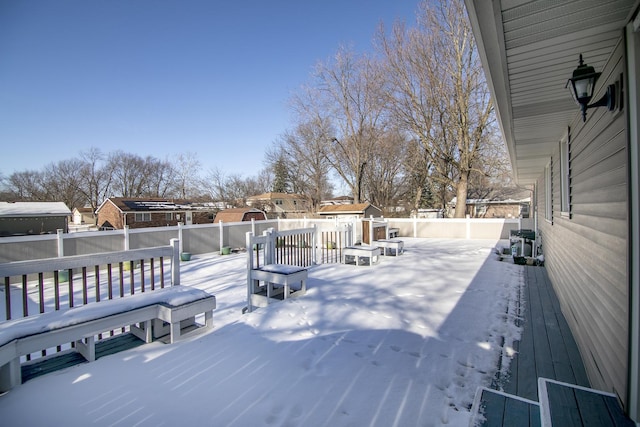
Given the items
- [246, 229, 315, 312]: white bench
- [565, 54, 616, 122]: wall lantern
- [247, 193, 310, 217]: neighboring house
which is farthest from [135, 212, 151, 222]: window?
[565, 54, 616, 122]: wall lantern

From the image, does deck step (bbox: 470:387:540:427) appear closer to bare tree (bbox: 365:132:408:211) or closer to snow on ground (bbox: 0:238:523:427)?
snow on ground (bbox: 0:238:523:427)

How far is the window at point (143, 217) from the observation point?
2644cm

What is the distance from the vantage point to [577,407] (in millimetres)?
1724

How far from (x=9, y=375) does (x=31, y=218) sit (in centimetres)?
2428

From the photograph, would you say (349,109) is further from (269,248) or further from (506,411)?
(506,411)

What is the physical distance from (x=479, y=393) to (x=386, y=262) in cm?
594

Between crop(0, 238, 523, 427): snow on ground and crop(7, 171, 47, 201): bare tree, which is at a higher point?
crop(7, 171, 47, 201): bare tree

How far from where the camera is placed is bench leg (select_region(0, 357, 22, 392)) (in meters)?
2.23

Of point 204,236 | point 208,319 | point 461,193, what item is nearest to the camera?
point 208,319

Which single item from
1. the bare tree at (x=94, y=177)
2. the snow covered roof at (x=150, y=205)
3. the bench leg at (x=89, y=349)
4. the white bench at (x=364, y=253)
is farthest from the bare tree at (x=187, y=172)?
the bench leg at (x=89, y=349)

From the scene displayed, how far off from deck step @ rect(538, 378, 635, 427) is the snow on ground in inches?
19.5

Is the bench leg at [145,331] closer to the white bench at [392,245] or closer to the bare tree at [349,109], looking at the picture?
the white bench at [392,245]

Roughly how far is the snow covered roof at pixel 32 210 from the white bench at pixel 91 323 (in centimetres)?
2315

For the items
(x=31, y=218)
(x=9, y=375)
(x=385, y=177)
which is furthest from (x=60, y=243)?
(x=385, y=177)
